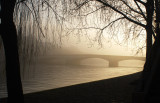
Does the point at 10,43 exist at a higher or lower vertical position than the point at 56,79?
higher

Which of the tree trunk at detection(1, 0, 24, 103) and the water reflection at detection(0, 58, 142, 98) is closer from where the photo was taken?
the tree trunk at detection(1, 0, 24, 103)

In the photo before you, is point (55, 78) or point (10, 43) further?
point (55, 78)

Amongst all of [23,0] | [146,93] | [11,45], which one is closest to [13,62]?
[11,45]

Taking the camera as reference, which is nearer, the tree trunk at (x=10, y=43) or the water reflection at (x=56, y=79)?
the tree trunk at (x=10, y=43)

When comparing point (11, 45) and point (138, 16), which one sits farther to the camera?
point (138, 16)

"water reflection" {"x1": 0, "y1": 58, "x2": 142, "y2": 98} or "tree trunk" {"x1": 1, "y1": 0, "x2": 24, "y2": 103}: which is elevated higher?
"tree trunk" {"x1": 1, "y1": 0, "x2": 24, "y2": 103}

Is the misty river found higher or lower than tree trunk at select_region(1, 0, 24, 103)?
lower

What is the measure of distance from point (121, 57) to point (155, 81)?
8014 centimetres

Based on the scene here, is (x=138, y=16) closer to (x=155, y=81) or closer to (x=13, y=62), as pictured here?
(x=155, y=81)

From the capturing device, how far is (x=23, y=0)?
17.6 feet

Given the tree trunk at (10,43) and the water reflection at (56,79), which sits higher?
the tree trunk at (10,43)

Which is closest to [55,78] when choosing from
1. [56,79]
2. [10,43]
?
[56,79]

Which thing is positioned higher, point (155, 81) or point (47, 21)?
point (47, 21)

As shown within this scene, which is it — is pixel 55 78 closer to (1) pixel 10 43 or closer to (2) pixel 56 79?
(2) pixel 56 79
